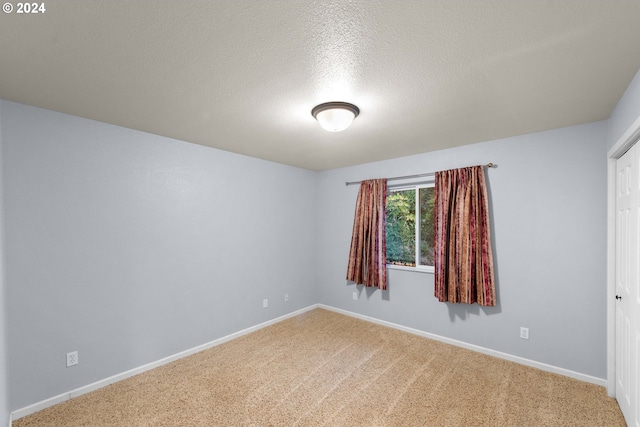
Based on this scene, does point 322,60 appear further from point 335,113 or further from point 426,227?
point 426,227

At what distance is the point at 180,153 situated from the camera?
319 cm

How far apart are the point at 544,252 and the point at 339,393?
241 cm

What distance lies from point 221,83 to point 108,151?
1.54 meters

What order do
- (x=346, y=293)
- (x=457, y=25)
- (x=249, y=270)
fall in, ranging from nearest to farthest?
(x=457, y=25) < (x=249, y=270) < (x=346, y=293)

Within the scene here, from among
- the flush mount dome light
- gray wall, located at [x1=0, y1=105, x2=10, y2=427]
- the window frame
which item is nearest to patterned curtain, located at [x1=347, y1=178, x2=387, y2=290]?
the window frame

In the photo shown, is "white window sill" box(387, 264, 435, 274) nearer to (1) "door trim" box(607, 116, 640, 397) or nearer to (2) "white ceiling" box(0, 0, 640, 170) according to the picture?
(1) "door trim" box(607, 116, 640, 397)

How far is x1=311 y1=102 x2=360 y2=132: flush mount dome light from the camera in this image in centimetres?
214

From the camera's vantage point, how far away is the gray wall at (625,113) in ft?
5.73

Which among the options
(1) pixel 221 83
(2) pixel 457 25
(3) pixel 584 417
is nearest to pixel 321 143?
(1) pixel 221 83

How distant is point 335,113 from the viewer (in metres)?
2.17

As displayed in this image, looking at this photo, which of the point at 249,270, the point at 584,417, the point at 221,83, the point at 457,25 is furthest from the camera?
the point at 249,270

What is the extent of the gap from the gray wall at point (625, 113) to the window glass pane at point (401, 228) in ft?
6.56

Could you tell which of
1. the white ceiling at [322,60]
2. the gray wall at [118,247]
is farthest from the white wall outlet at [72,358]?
the white ceiling at [322,60]

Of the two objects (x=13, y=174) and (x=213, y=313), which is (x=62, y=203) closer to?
(x=13, y=174)
